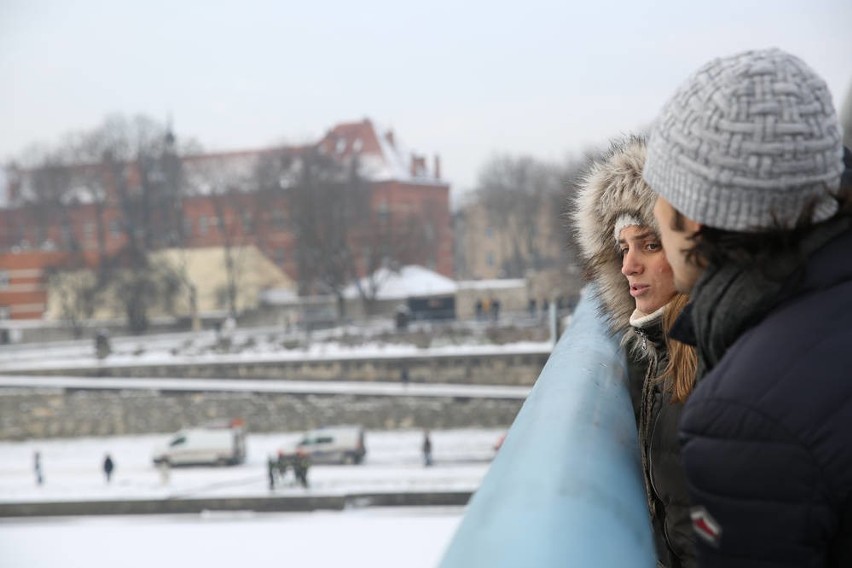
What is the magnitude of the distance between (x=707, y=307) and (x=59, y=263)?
145ft

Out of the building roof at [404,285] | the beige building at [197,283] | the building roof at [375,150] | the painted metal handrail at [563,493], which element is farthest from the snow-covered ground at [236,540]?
the building roof at [375,150]

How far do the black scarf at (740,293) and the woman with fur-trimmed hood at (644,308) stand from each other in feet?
1.16

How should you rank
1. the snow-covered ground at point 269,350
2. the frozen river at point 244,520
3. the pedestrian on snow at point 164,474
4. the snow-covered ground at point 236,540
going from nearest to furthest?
1. the snow-covered ground at point 236,540
2. the frozen river at point 244,520
3. the pedestrian on snow at point 164,474
4. the snow-covered ground at point 269,350

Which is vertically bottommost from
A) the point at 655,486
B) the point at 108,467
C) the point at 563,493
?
the point at 108,467

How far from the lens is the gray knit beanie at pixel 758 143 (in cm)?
92

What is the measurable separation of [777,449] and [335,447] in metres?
23.7

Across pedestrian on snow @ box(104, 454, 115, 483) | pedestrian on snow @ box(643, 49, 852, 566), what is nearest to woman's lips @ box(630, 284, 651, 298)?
pedestrian on snow @ box(643, 49, 852, 566)

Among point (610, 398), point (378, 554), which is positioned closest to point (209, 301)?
point (378, 554)

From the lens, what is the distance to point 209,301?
41719 mm

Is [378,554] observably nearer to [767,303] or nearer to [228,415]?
[228,415]

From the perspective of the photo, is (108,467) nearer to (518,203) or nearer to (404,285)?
(404,285)

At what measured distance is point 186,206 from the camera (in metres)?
48.0

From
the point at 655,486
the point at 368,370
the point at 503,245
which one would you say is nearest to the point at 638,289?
the point at 655,486

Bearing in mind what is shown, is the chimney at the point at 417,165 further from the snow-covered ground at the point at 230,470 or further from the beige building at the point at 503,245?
the snow-covered ground at the point at 230,470
